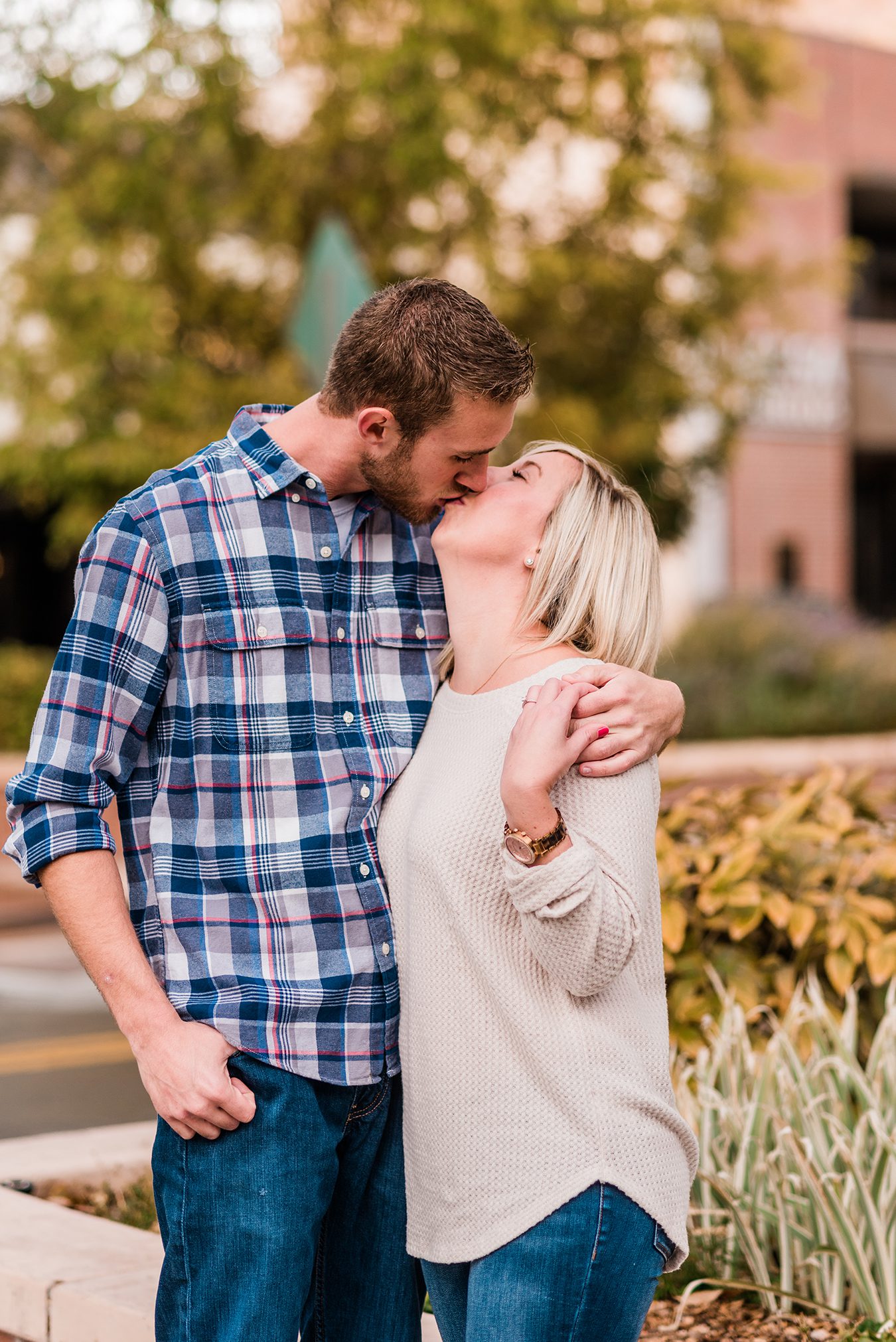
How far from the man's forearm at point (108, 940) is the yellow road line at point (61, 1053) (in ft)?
15.4

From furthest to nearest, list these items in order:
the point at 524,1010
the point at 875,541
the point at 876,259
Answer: the point at 875,541, the point at 876,259, the point at 524,1010

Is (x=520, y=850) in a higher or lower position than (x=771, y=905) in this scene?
higher

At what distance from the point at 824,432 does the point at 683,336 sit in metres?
8.52

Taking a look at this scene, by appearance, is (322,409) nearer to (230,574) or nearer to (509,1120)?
(230,574)

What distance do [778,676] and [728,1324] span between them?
13.1 meters

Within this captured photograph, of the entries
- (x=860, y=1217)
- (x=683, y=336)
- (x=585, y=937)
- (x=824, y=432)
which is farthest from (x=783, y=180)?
(x=585, y=937)

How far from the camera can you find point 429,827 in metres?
2.09

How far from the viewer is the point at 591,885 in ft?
6.23

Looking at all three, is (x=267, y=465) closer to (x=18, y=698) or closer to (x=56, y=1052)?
(x=56, y=1052)

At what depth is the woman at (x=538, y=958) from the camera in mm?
1943

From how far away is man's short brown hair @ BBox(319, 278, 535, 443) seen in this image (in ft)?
7.16

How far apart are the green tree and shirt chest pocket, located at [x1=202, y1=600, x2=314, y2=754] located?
904cm

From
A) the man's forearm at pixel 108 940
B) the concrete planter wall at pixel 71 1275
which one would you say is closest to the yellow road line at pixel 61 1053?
the concrete planter wall at pixel 71 1275

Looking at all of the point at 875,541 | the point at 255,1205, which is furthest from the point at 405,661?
the point at 875,541
